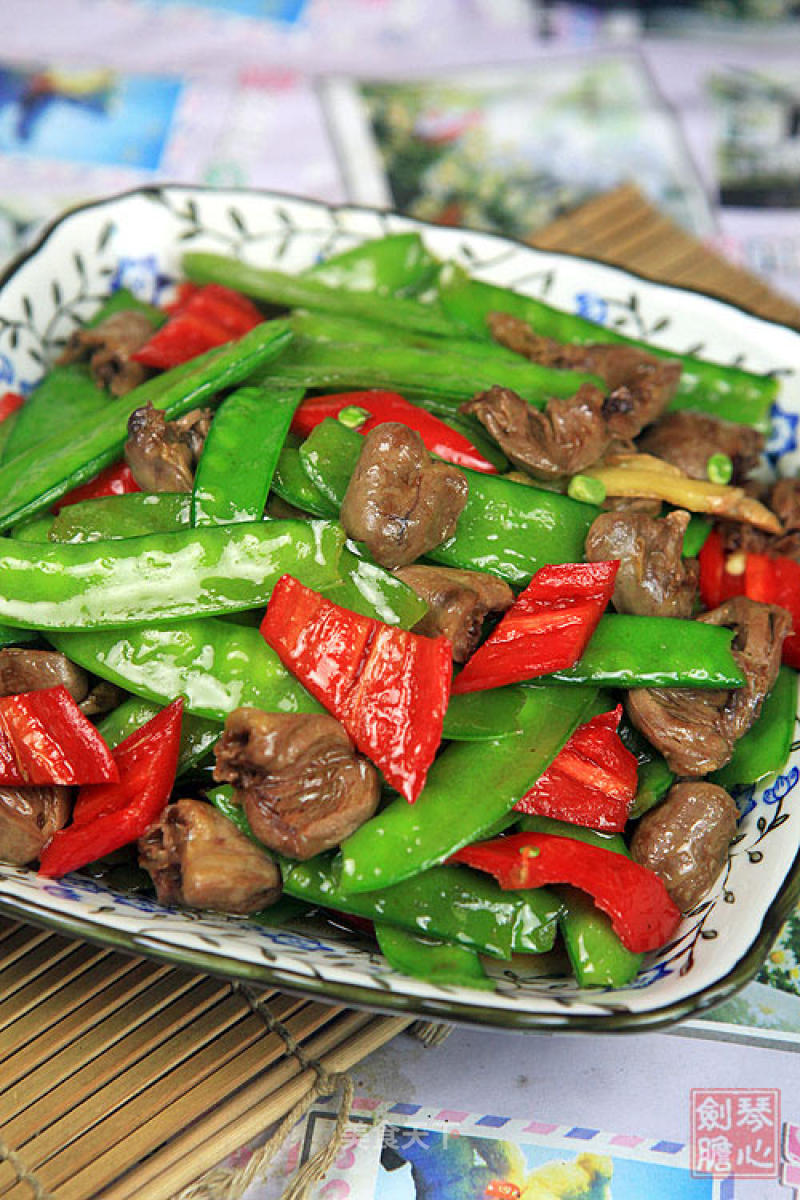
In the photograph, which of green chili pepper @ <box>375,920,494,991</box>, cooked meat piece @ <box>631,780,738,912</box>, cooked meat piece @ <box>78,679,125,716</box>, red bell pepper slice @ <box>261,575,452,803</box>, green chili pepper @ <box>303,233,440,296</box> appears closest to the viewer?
green chili pepper @ <box>375,920,494,991</box>

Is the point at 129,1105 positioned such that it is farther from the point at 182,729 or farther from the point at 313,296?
the point at 313,296

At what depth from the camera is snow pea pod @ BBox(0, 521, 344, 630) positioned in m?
3.15

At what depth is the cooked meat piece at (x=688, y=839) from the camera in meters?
3.12

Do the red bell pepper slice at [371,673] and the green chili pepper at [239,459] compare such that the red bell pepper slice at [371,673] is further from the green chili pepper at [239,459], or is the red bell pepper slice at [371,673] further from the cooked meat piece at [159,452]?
the cooked meat piece at [159,452]

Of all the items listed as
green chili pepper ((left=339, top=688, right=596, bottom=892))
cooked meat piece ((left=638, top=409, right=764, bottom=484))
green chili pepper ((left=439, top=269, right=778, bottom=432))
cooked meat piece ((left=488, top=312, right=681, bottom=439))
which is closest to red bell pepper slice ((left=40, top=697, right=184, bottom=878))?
green chili pepper ((left=339, top=688, right=596, bottom=892))

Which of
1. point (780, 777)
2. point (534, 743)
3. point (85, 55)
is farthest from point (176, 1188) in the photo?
point (85, 55)

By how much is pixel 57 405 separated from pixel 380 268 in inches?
52.3

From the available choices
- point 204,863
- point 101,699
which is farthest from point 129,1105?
point 101,699

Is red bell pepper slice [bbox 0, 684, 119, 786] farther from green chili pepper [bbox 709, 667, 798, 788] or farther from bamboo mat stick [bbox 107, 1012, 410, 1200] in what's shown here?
green chili pepper [bbox 709, 667, 798, 788]

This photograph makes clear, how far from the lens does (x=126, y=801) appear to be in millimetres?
3086

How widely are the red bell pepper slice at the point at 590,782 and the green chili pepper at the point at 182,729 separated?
848 mm

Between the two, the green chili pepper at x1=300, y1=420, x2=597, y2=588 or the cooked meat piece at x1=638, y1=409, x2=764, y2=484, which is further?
the cooked meat piece at x1=638, y1=409, x2=764, y2=484

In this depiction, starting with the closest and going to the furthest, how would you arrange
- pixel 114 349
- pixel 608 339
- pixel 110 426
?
pixel 110 426, pixel 114 349, pixel 608 339

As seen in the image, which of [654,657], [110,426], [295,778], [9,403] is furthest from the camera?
[9,403]
